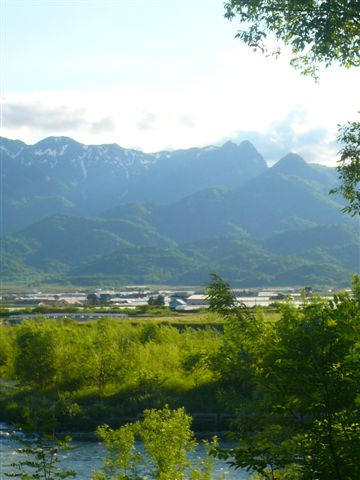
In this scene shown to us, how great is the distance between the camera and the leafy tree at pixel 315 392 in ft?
35.1

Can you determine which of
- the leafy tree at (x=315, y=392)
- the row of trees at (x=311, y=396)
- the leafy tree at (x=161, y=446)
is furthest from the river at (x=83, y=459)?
the leafy tree at (x=315, y=392)

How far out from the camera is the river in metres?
41.2

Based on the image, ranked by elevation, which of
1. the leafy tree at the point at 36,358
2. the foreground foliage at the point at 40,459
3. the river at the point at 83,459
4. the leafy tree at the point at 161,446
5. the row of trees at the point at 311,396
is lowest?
the river at the point at 83,459

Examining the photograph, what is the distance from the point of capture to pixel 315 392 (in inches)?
418

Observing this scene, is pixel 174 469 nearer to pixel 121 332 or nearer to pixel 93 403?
pixel 93 403

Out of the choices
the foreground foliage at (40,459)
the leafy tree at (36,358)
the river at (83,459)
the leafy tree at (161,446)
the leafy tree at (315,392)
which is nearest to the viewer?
the leafy tree at (315,392)

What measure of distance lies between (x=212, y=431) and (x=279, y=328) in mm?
46508

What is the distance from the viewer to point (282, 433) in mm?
11516

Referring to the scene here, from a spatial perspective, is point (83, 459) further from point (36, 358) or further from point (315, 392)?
point (315, 392)

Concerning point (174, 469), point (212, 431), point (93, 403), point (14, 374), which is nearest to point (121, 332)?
point (14, 374)

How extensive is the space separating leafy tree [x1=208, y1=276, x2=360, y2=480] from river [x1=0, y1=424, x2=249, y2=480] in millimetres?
29799

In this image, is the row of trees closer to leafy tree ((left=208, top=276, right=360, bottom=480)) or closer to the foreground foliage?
leafy tree ((left=208, top=276, right=360, bottom=480))

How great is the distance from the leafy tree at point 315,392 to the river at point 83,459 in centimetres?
2980

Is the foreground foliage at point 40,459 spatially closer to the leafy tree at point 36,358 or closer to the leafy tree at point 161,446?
the leafy tree at point 161,446
